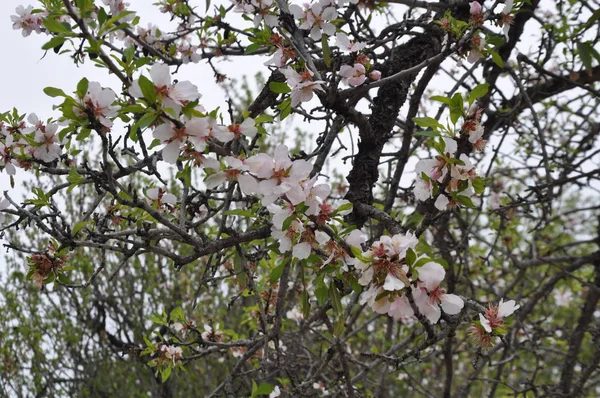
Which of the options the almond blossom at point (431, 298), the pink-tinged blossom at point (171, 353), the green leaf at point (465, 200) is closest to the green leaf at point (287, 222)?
the almond blossom at point (431, 298)

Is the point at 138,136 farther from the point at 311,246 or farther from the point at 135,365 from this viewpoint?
the point at 135,365

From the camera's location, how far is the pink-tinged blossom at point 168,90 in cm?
100

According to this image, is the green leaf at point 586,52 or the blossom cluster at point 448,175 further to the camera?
the green leaf at point 586,52

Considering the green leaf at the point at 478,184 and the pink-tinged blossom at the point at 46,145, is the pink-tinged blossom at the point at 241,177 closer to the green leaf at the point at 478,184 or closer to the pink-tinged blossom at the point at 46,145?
the green leaf at the point at 478,184

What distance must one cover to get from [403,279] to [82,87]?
0.78m

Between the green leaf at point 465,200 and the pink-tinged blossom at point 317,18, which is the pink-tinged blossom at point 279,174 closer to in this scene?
the green leaf at point 465,200

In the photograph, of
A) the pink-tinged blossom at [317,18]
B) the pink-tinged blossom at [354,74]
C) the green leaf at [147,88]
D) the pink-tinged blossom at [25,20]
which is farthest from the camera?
the pink-tinged blossom at [25,20]

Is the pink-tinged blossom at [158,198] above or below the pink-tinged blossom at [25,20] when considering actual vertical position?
below

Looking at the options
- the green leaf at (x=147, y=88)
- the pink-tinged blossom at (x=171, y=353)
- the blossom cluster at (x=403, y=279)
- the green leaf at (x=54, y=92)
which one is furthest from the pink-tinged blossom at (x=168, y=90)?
the pink-tinged blossom at (x=171, y=353)

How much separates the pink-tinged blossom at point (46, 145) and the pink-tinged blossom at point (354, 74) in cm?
83

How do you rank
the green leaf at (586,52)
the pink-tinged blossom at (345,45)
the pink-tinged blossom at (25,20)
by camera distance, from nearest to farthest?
1. the pink-tinged blossom at (345,45)
2. the pink-tinged blossom at (25,20)
3. the green leaf at (586,52)

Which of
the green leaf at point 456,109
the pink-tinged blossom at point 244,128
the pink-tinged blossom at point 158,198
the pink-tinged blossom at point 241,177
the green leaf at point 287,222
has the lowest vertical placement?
the green leaf at point 287,222

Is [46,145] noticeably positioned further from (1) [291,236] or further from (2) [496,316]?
(2) [496,316]

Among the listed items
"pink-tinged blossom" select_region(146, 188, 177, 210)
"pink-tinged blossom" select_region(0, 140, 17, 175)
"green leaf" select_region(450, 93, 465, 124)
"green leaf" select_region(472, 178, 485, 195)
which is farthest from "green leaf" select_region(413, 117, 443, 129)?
"pink-tinged blossom" select_region(0, 140, 17, 175)
